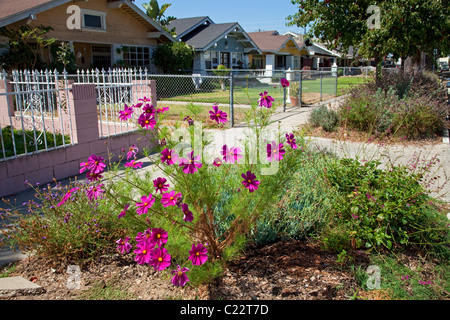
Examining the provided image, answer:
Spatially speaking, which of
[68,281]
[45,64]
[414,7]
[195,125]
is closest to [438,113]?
[414,7]

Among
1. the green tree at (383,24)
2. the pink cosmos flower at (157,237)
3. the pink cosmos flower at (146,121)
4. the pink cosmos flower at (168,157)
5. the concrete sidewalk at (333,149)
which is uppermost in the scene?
the green tree at (383,24)

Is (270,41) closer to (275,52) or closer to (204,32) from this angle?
(275,52)

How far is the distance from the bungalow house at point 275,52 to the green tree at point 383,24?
2184 centimetres

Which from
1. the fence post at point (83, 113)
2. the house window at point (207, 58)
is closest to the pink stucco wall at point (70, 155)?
the fence post at point (83, 113)

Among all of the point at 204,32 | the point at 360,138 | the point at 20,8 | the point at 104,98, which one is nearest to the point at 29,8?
the point at 20,8

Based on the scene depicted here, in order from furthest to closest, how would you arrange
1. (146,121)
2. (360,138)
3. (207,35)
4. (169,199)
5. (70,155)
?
(207,35)
(360,138)
(70,155)
(146,121)
(169,199)

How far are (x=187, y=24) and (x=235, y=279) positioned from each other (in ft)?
91.1

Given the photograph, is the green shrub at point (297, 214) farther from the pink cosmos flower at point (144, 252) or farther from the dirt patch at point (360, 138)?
the dirt patch at point (360, 138)

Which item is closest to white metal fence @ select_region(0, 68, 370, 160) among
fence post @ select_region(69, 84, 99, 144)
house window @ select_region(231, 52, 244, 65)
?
fence post @ select_region(69, 84, 99, 144)

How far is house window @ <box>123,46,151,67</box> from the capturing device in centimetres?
2106

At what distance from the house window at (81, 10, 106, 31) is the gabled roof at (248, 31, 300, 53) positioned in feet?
62.7

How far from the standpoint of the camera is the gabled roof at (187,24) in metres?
27.1

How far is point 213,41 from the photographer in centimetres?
2525
